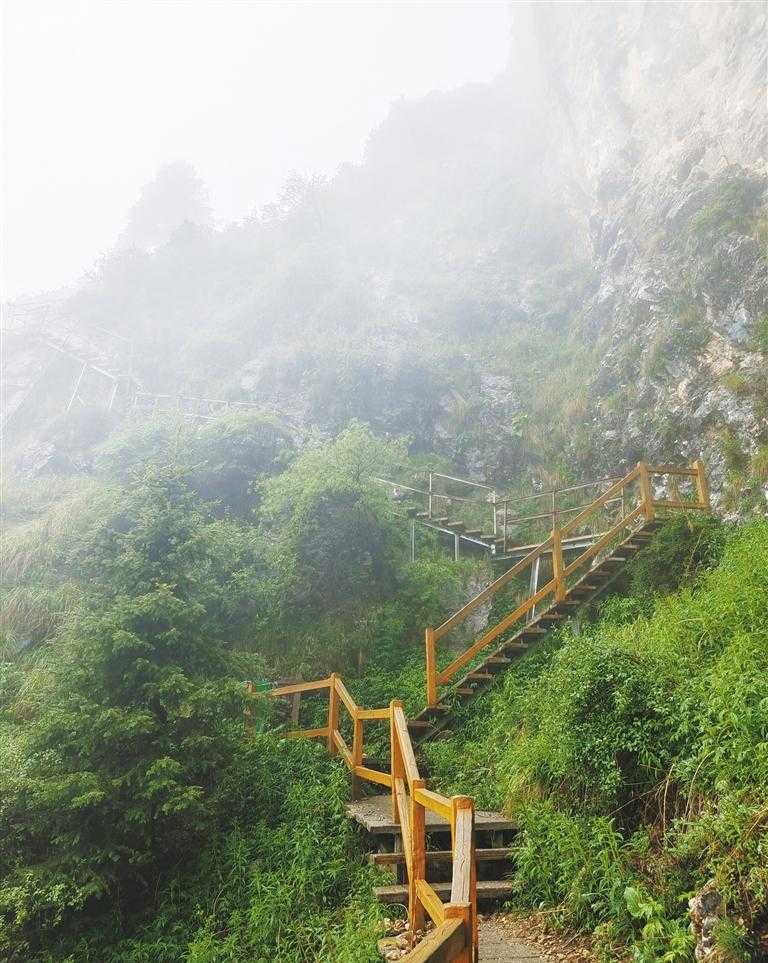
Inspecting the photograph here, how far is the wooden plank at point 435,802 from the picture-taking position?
4.12 metres

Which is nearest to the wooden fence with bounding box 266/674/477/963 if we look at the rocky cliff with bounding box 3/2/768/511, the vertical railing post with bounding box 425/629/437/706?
the vertical railing post with bounding box 425/629/437/706

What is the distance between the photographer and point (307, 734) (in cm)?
955

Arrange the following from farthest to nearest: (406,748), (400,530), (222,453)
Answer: (222,453) < (400,530) < (406,748)

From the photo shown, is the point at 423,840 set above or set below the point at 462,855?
below

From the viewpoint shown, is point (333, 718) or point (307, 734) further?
point (307, 734)

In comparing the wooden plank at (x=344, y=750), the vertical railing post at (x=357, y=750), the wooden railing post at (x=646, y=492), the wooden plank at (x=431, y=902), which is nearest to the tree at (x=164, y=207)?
the wooden railing post at (x=646, y=492)

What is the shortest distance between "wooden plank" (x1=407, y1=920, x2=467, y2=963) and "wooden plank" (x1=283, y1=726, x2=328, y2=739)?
697cm

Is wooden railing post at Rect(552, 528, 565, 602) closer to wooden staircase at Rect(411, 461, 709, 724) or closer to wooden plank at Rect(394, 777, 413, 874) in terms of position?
wooden staircase at Rect(411, 461, 709, 724)

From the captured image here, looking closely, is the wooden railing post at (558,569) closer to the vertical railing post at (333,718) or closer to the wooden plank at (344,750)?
the vertical railing post at (333,718)

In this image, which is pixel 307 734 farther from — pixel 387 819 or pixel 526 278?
pixel 526 278

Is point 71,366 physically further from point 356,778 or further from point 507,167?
point 356,778

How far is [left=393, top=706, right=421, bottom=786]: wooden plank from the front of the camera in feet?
17.4

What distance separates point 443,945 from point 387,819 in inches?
166

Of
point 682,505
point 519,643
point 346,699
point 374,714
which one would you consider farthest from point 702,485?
point 374,714
